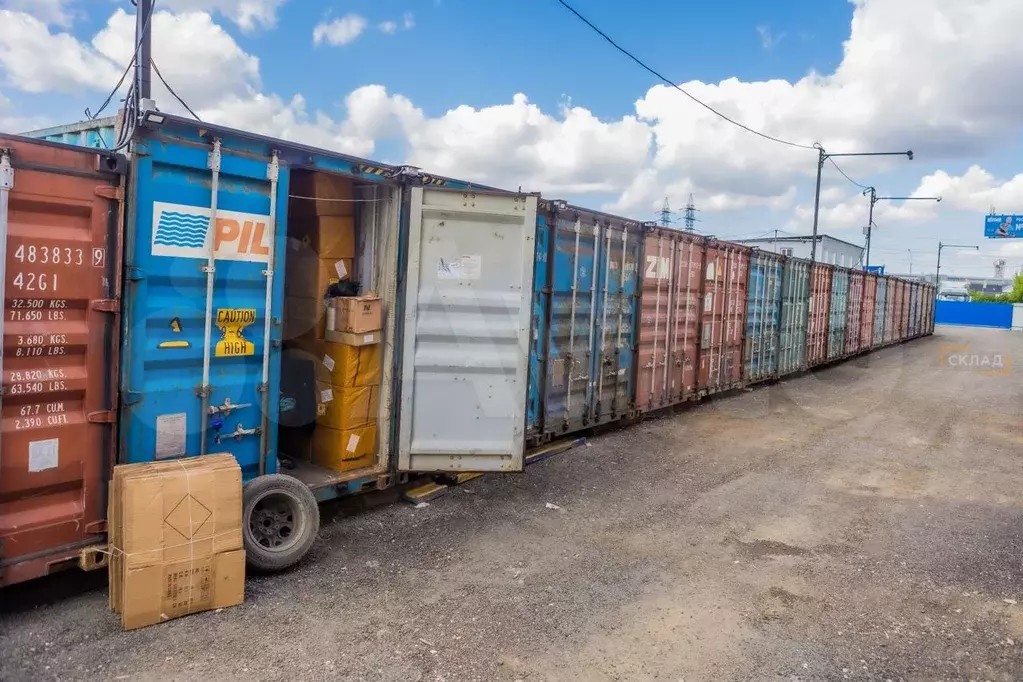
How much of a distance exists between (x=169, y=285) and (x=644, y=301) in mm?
6955

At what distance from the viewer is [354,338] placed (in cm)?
605

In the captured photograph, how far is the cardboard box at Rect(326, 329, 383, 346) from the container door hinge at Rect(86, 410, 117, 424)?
201 cm

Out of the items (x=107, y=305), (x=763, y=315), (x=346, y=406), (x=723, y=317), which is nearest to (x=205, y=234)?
(x=107, y=305)

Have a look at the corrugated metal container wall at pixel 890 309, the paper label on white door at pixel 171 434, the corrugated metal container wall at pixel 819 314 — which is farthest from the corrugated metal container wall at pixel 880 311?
the paper label on white door at pixel 171 434

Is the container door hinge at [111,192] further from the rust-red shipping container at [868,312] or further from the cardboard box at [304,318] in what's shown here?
the rust-red shipping container at [868,312]

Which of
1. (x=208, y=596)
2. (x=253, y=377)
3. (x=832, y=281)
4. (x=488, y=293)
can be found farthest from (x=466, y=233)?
(x=832, y=281)

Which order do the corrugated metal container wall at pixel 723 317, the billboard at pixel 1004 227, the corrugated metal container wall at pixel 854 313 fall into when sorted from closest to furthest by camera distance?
the corrugated metal container wall at pixel 723 317 < the corrugated metal container wall at pixel 854 313 < the billboard at pixel 1004 227

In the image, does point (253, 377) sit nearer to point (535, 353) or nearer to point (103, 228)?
point (103, 228)

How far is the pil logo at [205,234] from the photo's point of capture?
4637 mm

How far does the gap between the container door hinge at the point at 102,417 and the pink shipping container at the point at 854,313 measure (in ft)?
69.3

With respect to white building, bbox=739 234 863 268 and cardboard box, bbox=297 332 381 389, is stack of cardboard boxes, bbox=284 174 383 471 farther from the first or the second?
white building, bbox=739 234 863 268

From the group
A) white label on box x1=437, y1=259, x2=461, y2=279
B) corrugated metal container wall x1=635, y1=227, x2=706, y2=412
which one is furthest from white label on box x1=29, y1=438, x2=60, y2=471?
corrugated metal container wall x1=635, y1=227, x2=706, y2=412

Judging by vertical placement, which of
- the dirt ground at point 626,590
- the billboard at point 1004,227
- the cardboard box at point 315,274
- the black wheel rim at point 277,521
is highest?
the billboard at point 1004,227

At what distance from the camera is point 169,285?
4.72 m
